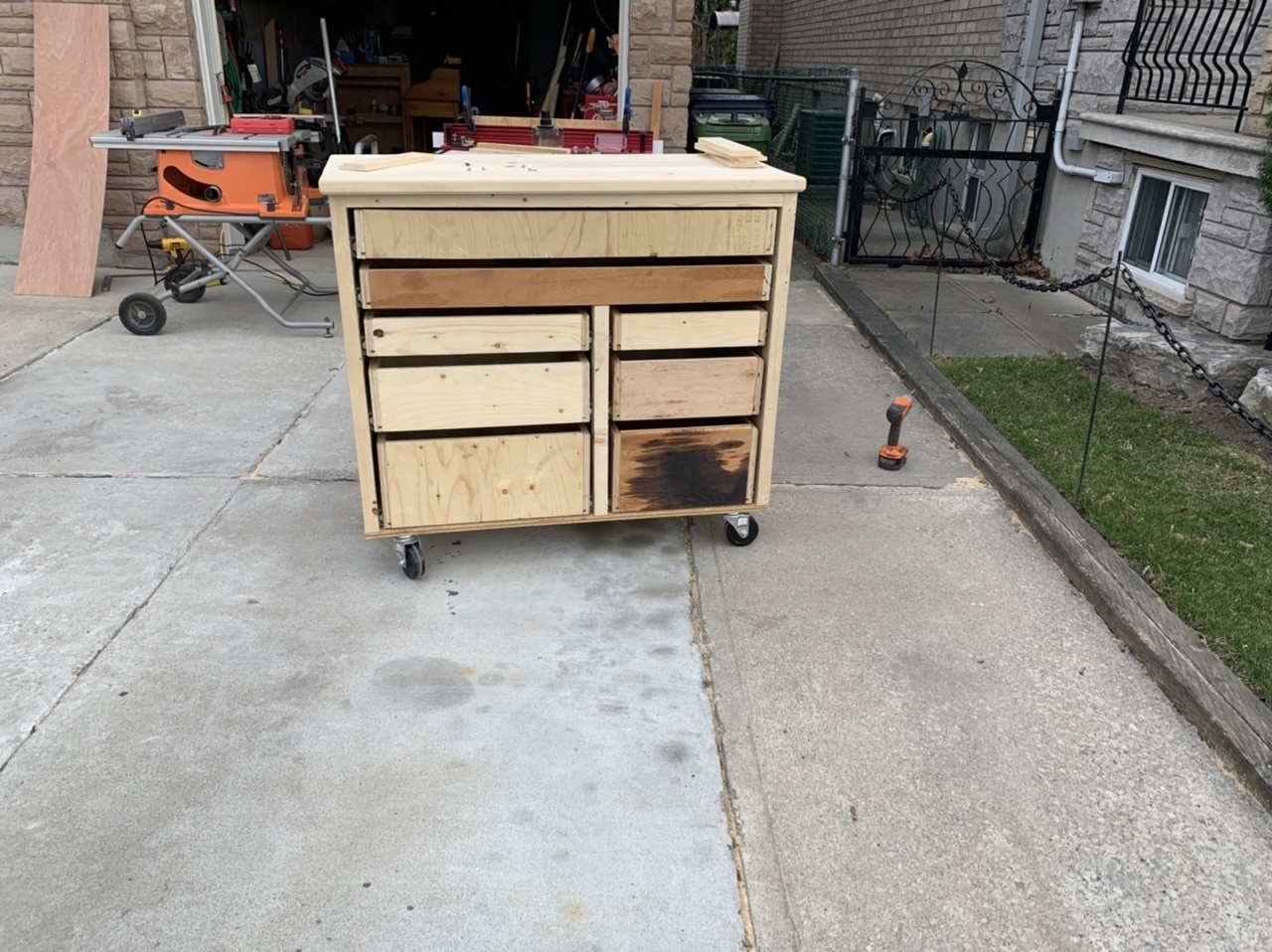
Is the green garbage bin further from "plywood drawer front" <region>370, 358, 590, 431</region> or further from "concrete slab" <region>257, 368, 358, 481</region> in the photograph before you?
"plywood drawer front" <region>370, 358, 590, 431</region>

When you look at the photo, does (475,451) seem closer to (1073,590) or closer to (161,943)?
(161,943)

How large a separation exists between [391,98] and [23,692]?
1058 centimetres

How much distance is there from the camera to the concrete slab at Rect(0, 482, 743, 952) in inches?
83.7

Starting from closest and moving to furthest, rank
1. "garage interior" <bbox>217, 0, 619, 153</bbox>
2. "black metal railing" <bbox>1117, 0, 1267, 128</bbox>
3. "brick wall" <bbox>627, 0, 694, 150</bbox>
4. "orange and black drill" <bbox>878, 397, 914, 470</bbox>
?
"orange and black drill" <bbox>878, 397, 914, 470</bbox> → "black metal railing" <bbox>1117, 0, 1267, 128</bbox> → "brick wall" <bbox>627, 0, 694, 150</bbox> → "garage interior" <bbox>217, 0, 619, 153</bbox>

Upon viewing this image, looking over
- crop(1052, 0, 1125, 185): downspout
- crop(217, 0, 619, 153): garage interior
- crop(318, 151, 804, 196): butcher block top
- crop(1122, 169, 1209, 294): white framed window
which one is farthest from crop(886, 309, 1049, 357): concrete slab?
crop(217, 0, 619, 153): garage interior

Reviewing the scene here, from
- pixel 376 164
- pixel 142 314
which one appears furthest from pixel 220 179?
pixel 376 164

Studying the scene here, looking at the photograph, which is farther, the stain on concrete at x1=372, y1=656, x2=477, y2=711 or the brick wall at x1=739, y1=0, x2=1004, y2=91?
the brick wall at x1=739, y1=0, x2=1004, y2=91

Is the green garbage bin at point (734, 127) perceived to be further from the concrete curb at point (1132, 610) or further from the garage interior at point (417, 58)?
the concrete curb at point (1132, 610)

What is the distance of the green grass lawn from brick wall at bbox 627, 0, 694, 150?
351 cm

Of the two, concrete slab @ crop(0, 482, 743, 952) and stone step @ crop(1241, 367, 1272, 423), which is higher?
stone step @ crop(1241, 367, 1272, 423)

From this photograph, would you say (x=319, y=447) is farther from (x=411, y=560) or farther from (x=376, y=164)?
(x=376, y=164)

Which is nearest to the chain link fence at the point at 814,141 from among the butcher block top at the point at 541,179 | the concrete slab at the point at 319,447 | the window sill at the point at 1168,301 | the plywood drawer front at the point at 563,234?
the window sill at the point at 1168,301

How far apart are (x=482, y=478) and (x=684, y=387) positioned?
783 millimetres

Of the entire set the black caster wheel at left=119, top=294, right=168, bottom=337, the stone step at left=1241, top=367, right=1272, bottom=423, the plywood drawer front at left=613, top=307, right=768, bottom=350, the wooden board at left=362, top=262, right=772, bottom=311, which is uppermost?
the wooden board at left=362, top=262, right=772, bottom=311
